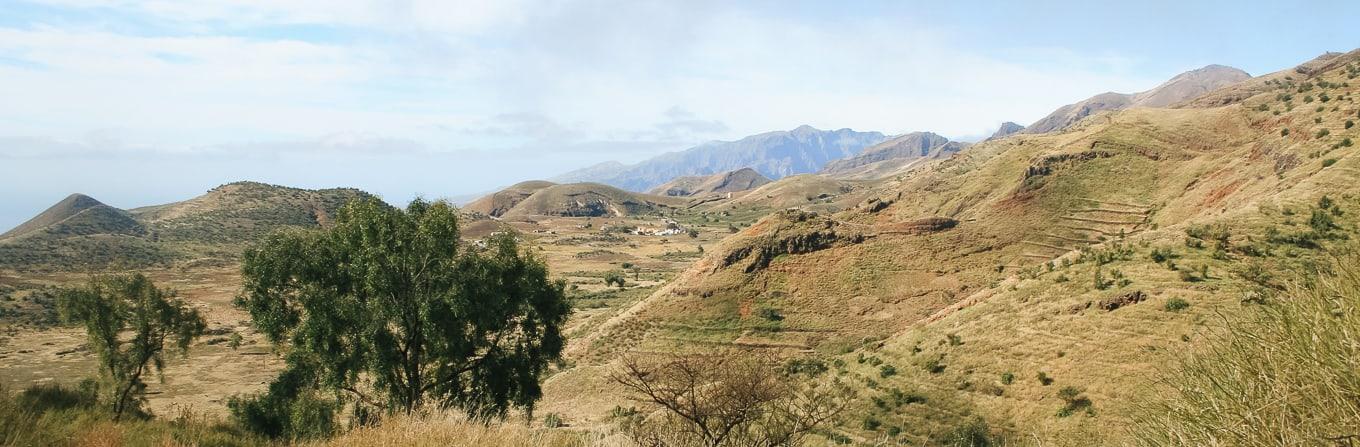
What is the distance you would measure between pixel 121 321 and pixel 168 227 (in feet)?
407

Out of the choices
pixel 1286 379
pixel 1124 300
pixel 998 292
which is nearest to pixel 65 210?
pixel 998 292

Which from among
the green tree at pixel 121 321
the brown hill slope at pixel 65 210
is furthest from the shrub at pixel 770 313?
the brown hill slope at pixel 65 210

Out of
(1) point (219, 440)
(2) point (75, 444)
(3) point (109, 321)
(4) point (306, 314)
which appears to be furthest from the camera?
(3) point (109, 321)

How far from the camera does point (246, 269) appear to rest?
18.5m

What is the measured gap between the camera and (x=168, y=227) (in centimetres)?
12012

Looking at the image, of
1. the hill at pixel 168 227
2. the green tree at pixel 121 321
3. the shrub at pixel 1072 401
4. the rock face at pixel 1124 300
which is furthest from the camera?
the hill at pixel 168 227

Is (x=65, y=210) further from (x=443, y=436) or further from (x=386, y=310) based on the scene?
(x=443, y=436)

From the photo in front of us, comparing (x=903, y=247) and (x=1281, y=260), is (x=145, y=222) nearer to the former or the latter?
(x=903, y=247)

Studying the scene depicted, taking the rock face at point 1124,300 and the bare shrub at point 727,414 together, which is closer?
the bare shrub at point 727,414

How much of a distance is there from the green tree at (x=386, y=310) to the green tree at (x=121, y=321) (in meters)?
6.24

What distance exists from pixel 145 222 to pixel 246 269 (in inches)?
5677

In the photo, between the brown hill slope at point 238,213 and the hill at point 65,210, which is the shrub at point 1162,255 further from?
the hill at point 65,210

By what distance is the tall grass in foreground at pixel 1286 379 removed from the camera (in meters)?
3.94

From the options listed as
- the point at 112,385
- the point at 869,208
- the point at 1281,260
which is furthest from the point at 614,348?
the point at 1281,260
